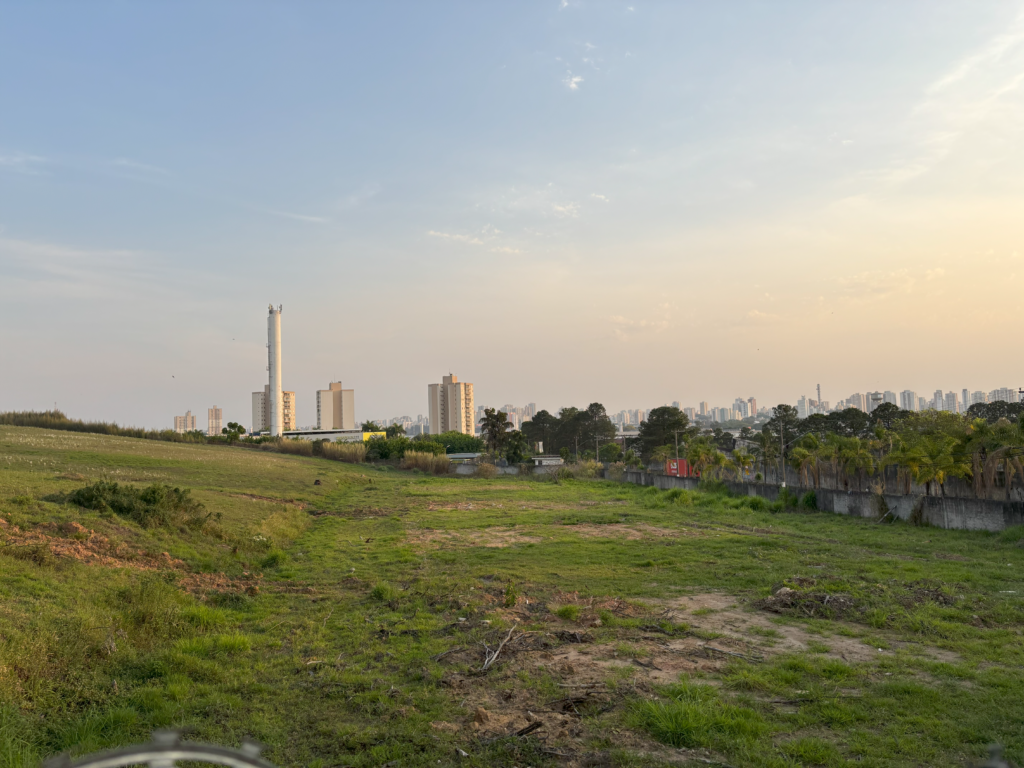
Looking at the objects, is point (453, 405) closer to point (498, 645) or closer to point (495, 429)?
point (495, 429)

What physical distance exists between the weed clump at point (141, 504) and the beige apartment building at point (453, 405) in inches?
6671

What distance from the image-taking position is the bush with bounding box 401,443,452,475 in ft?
224

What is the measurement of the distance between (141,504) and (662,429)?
89543 millimetres

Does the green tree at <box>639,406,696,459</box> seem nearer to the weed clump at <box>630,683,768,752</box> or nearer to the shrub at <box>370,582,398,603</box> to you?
the shrub at <box>370,582,398,603</box>

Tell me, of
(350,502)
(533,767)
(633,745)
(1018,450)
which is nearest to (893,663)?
(633,745)

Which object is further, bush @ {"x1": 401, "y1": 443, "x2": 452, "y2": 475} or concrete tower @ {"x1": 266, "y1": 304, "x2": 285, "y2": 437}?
concrete tower @ {"x1": 266, "y1": 304, "x2": 285, "y2": 437}

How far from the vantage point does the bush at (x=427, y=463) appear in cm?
6838

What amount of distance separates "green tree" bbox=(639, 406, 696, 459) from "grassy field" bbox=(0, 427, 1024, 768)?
76155mm

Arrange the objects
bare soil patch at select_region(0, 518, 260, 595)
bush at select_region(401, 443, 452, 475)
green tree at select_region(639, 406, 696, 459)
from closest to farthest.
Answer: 1. bare soil patch at select_region(0, 518, 260, 595)
2. bush at select_region(401, 443, 452, 475)
3. green tree at select_region(639, 406, 696, 459)

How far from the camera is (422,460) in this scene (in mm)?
69312

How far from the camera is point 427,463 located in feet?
226

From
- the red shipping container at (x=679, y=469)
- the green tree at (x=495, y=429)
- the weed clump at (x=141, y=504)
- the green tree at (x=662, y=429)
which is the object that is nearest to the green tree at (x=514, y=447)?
the green tree at (x=495, y=429)

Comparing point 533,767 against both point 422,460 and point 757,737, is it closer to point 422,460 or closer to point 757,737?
point 757,737

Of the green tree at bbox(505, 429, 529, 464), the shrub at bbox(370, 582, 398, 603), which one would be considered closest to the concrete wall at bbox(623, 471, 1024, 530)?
the shrub at bbox(370, 582, 398, 603)
